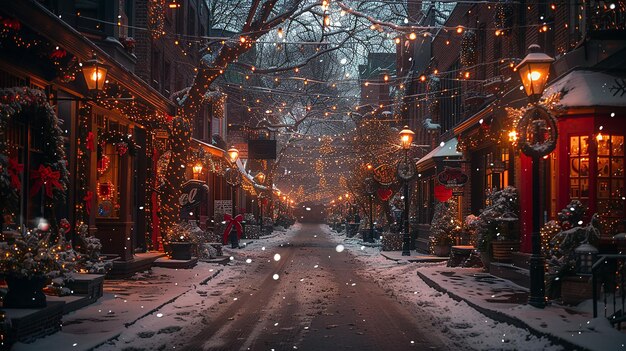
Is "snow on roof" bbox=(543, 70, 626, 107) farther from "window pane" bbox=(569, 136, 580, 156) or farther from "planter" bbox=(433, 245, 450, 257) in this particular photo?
"planter" bbox=(433, 245, 450, 257)

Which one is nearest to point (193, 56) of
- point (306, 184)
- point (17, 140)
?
point (17, 140)

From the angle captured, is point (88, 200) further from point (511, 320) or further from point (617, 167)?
point (617, 167)

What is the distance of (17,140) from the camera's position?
47.9 ft

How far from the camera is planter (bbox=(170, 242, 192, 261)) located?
2359cm

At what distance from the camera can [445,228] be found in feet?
96.6

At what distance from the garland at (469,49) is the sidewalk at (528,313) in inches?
399

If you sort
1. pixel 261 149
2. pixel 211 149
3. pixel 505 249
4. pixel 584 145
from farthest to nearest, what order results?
1. pixel 261 149
2. pixel 211 149
3. pixel 505 249
4. pixel 584 145

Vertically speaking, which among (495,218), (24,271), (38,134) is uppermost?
(38,134)

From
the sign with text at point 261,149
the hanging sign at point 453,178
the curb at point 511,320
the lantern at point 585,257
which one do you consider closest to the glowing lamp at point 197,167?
the hanging sign at point 453,178

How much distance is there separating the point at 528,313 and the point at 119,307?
6966mm

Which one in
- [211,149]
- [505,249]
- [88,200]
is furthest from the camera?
[211,149]

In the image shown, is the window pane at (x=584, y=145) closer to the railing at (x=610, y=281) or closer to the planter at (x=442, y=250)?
the railing at (x=610, y=281)

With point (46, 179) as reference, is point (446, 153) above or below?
above

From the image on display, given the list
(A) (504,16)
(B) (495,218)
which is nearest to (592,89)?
(B) (495,218)
